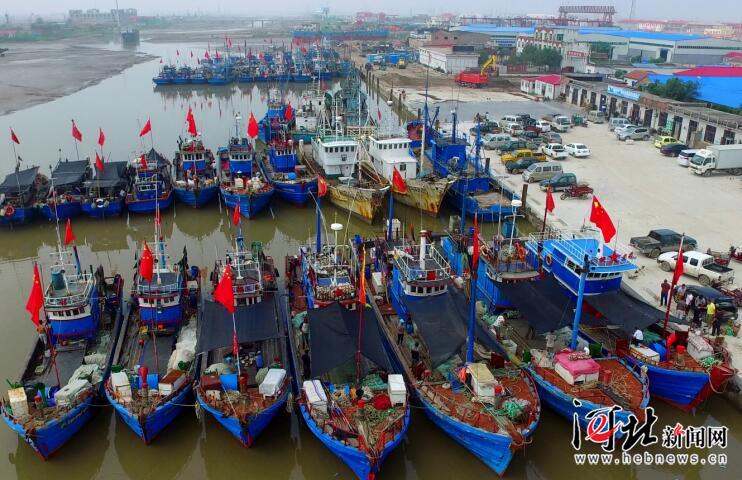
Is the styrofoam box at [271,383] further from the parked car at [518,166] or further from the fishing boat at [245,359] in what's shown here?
the parked car at [518,166]

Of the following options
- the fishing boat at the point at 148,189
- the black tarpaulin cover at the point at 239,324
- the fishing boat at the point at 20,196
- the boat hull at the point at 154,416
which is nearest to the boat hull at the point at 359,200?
the fishing boat at the point at 148,189

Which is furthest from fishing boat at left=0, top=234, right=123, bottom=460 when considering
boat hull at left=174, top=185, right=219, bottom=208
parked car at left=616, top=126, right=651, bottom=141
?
parked car at left=616, top=126, right=651, bottom=141

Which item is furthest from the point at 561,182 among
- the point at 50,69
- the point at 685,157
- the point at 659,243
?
the point at 50,69

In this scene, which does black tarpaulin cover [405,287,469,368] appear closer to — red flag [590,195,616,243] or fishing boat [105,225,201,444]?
red flag [590,195,616,243]

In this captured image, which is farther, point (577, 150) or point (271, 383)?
point (577, 150)

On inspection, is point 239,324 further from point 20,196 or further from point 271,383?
point 20,196
